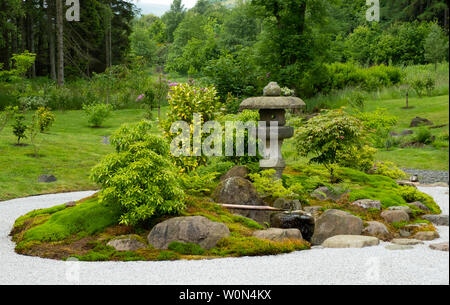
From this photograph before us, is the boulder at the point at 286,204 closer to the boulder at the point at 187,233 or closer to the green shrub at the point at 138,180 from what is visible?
the boulder at the point at 187,233

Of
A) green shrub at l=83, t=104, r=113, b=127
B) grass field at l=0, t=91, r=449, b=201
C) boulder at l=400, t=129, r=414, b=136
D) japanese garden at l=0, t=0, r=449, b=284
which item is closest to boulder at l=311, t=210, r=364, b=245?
japanese garden at l=0, t=0, r=449, b=284

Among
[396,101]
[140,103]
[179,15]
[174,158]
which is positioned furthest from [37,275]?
[179,15]

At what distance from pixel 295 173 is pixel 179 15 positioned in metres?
42.4

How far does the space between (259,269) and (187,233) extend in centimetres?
128

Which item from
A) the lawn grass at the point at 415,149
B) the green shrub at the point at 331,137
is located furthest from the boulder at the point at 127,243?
the lawn grass at the point at 415,149

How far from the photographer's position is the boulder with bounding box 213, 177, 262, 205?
24.6ft

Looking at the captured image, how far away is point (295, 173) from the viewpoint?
9.85m

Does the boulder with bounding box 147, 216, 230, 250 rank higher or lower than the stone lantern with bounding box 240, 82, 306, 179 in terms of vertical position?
lower

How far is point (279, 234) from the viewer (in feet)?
20.5

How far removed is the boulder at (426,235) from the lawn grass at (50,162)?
7289 mm

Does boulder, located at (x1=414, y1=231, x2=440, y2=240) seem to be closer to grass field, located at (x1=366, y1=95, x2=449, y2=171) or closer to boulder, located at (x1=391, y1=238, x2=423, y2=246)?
boulder, located at (x1=391, y1=238, x2=423, y2=246)

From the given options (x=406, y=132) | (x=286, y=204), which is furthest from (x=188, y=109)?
(x=406, y=132)

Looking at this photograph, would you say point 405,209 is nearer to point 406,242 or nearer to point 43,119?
point 406,242

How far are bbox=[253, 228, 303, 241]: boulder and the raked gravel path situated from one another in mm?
383
